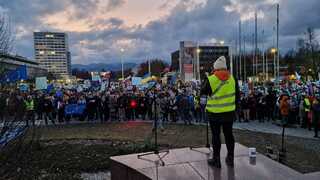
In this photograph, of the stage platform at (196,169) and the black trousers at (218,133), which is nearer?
the stage platform at (196,169)

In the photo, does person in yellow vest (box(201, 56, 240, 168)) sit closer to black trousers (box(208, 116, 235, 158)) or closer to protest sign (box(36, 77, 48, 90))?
black trousers (box(208, 116, 235, 158))

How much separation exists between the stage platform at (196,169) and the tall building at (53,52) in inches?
5568

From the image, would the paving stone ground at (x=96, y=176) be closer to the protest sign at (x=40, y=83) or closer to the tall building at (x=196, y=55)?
the protest sign at (x=40, y=83)

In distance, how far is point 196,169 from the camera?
6.54 metres

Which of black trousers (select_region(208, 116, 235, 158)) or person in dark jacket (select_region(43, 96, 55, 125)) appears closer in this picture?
black trousers (select_region(208, 116, 235, 158))

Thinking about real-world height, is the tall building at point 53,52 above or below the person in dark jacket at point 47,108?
above

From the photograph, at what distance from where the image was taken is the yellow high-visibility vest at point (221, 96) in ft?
21.0

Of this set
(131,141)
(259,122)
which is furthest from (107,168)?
(259,122)

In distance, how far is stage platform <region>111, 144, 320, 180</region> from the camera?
20.0 feet

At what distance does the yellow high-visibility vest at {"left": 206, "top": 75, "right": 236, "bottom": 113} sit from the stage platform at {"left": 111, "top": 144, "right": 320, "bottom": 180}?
1069 millimetres

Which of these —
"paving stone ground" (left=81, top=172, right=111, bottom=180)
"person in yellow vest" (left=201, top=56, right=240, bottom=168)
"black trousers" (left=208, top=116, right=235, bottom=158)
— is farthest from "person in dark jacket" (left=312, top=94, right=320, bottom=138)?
"person in yellow vest" (left=201, top=56, right=240, bottom=168)

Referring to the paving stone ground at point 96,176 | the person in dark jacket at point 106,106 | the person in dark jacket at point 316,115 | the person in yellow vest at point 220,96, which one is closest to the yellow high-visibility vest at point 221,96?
the person in yellow vest at point 220,96

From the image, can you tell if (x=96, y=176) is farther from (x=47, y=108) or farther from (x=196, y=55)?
(x=196, y=55)

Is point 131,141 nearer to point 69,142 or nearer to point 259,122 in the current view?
point 69,142
